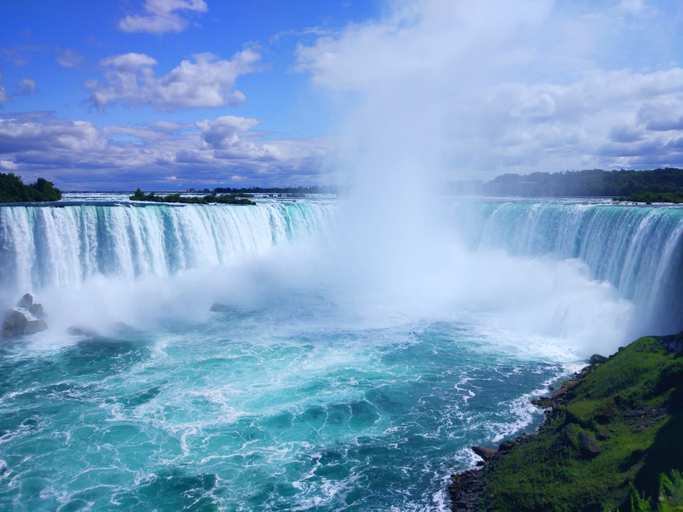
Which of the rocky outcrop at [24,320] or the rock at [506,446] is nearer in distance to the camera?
the rock at [506,446]

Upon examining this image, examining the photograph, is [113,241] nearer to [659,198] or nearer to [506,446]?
[506,446]

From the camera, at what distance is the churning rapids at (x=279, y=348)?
372 inches

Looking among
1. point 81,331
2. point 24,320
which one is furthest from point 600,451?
point 24,320

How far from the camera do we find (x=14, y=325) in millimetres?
17469

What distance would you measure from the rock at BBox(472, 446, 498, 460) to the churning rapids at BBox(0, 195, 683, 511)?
1.19ft

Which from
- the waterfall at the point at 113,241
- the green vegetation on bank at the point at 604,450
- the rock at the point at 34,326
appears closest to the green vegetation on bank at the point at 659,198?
the green vegetation on bank at the point at 604,450

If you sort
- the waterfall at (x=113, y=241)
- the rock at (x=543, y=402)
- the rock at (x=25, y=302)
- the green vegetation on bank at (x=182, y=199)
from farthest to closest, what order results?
the green vegetation on bank at (x=182, y=199), the waterfall at (x=113, y=241), the rock at (x=25, y=302), the rock at (x=543, y=402)

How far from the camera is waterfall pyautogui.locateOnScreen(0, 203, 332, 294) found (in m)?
19.5

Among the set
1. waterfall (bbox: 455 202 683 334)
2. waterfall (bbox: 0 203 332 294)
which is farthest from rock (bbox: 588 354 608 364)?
waterfall (bbox: 0 203 332 294)

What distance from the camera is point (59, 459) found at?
32.2ft

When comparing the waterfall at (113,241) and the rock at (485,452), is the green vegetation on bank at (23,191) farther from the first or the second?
the rock at (485,452)

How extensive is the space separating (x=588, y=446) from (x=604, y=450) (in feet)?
0.98

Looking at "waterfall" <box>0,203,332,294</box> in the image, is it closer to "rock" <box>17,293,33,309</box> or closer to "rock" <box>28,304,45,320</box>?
"rock" <box>17,293,33,309</box>

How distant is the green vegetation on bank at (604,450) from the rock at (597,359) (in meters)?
3.02
